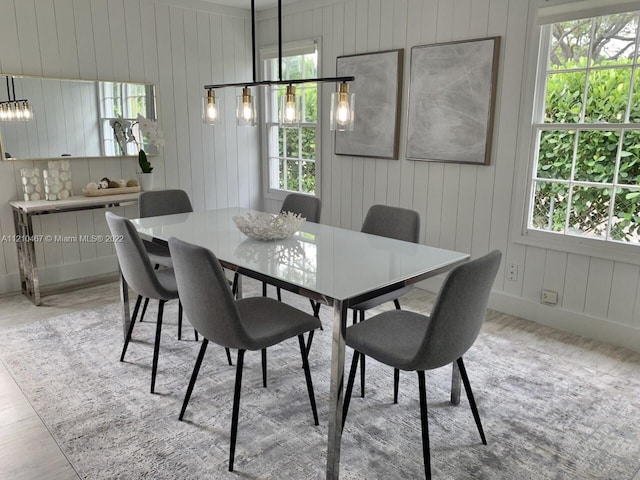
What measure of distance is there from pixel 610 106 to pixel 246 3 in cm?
334

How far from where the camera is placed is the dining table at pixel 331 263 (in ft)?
6.05

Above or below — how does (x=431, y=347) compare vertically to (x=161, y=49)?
below

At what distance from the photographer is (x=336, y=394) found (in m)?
1.85

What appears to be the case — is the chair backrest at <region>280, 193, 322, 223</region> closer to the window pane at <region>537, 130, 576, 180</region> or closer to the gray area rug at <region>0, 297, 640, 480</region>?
the gray area rug at <region>0, 297, 640, 480</region>

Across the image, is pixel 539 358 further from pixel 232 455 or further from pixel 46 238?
pixel 46 238

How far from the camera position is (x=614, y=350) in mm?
3064

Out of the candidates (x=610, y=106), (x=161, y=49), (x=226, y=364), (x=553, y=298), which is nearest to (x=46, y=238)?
(x=161, y=49)

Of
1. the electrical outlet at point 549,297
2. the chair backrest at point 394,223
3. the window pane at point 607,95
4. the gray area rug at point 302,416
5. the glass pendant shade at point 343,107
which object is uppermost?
the window pane at point 607,95

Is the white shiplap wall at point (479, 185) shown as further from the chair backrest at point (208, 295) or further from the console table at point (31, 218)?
the chair backrest at point (208, 295)

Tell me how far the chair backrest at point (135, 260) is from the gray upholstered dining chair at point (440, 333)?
103 centimetres

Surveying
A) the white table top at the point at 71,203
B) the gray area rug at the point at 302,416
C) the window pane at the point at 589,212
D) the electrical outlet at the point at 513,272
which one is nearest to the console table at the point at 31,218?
the white table top at the point at 71,203

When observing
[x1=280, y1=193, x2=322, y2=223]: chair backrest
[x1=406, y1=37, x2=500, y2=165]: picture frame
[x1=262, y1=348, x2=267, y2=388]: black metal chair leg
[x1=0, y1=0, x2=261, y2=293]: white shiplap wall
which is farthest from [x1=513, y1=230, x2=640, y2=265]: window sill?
[x1=0, y1=0, x2=261, y2=293]: white shiplap wall

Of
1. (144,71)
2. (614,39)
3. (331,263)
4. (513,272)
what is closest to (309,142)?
(144,71)

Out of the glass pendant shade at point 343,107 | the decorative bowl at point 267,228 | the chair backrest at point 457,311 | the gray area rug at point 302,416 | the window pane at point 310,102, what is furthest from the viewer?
the window pane at point 310,102
